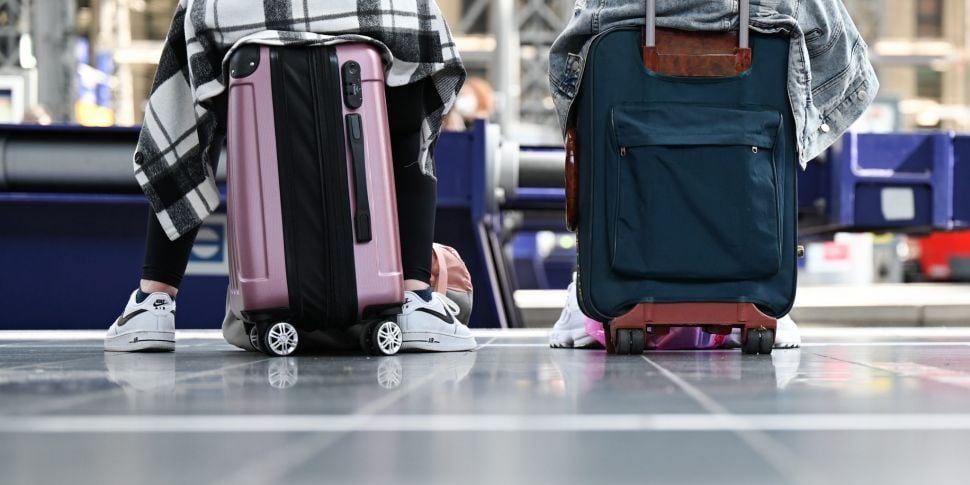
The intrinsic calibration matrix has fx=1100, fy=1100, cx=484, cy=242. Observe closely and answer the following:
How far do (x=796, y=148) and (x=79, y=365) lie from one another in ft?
4.14

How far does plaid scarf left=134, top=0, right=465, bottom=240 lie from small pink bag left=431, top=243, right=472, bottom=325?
44 centimetres

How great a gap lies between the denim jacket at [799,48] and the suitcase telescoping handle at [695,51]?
0.02 meters

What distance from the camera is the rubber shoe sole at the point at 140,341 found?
2.04 metres

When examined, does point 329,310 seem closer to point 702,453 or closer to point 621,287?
point 621,287

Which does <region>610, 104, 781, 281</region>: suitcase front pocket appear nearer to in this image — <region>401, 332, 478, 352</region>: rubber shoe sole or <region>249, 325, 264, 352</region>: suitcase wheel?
<region>401, 332, 478, 352</region>: rubber shoe sole

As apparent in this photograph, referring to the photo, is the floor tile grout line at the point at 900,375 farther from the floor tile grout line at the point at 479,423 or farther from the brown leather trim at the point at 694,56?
the brown leather trim at the point at 694,56

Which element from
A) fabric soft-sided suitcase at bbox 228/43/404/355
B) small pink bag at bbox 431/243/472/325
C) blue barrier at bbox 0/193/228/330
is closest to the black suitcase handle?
fabric soft-sided suitcase at bbox 228/43/404/355

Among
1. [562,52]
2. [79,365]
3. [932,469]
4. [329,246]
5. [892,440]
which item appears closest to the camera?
[932,469]

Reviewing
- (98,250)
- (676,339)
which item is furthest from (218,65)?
(98,250)

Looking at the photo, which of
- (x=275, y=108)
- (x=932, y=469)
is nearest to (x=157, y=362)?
(x=275, y=108)

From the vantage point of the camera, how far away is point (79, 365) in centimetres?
170

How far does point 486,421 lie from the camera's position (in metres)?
1.00

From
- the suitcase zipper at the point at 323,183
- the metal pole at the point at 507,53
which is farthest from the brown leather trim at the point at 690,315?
the metal pole at the point at 507,53

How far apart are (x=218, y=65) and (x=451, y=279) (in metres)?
0.80
